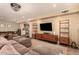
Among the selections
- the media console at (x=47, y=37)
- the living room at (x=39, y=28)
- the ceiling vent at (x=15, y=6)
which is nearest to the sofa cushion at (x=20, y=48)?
the living room at (x=39, y=28)

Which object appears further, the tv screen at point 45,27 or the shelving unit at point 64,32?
the tv screen at point 45,27

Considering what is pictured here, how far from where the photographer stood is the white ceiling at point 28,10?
99.3 inches

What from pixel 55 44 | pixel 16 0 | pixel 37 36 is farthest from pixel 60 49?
pixel 16 0

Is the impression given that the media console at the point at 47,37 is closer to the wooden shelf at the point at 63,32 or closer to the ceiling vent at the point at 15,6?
the wooden shelf at the point at 63,32

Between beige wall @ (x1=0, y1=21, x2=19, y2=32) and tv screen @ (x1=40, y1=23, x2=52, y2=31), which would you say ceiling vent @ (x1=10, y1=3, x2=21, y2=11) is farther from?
tv screen @ (x1=40, y1=23, x2=52, y2=31)

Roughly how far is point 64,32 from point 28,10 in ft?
2.64

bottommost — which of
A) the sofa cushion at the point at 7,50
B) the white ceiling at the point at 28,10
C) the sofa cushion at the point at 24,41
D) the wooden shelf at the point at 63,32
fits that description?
the sofa cushion at the point at 7,50

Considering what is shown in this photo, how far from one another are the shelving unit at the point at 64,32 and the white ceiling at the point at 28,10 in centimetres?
25

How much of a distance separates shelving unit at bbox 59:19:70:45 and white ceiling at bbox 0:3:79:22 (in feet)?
A: 0.84

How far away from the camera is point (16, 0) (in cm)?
250

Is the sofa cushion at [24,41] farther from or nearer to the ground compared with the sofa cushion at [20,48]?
farther from the ground

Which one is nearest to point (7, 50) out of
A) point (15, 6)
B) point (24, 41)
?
→ point (24, 41)
